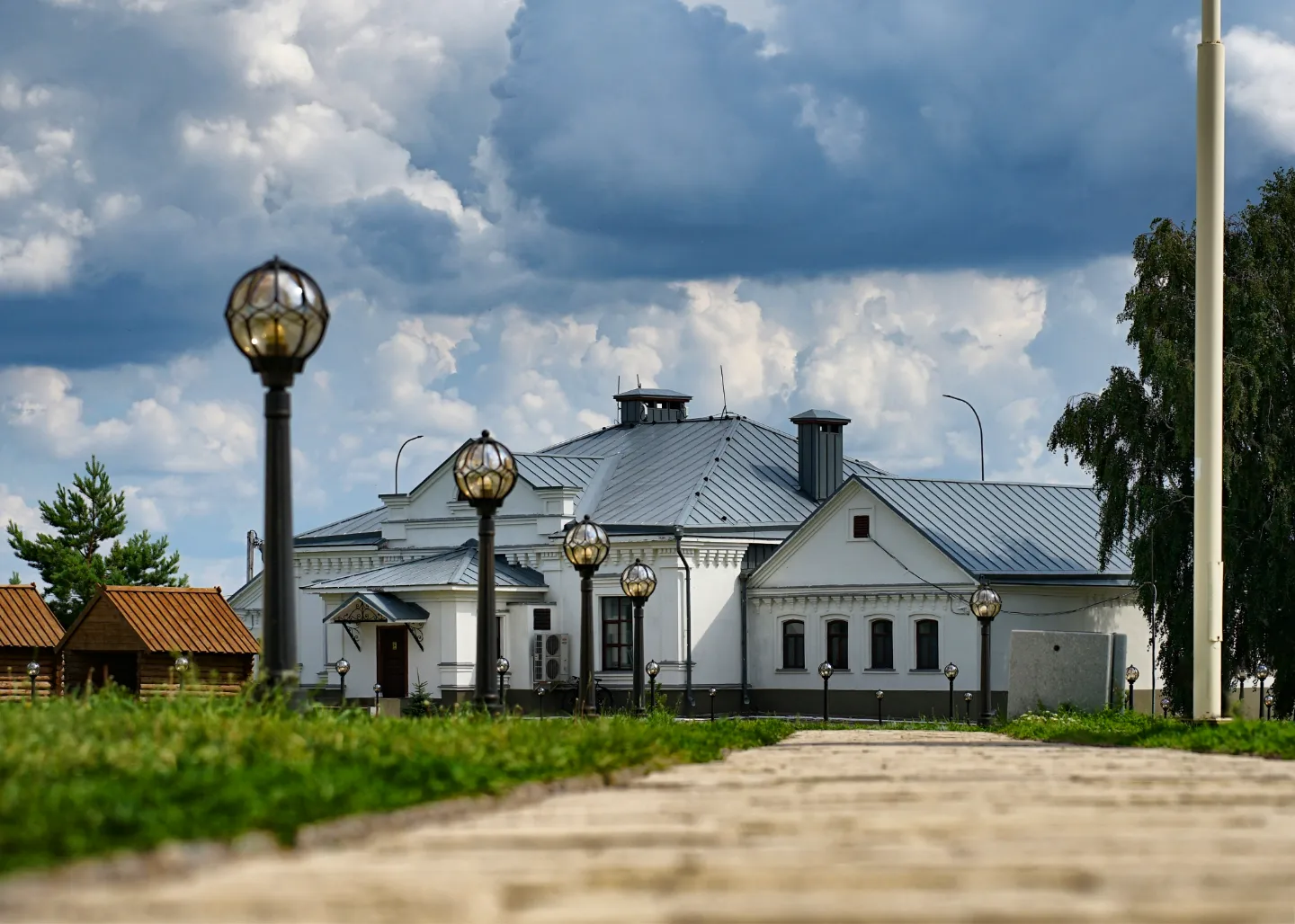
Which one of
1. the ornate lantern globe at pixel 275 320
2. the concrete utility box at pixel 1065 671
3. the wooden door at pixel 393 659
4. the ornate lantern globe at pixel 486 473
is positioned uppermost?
the ornate lantern globe at pixel 275 320

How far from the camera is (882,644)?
1891 inches

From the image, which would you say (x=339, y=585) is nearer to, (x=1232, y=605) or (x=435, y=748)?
(x=1232, y=605)

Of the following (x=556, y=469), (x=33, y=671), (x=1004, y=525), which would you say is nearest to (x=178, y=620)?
(x=33, y=671)

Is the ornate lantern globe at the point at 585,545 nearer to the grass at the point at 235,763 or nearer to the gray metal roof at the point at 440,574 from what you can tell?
the grass at the point at 235,763

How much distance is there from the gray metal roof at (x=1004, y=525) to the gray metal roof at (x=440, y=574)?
33.8ft

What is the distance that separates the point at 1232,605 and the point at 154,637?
2145 cm

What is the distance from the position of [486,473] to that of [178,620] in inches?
646

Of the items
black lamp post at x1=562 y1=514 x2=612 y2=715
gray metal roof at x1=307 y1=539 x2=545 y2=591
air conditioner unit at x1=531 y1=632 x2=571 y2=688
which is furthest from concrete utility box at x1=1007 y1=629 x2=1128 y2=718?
air conditioner unit at x1=531 y1=632 x2=571 y2=688

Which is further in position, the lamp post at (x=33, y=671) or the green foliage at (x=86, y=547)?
the green foliage at (x=86, y=547)

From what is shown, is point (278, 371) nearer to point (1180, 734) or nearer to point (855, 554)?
point (1180, 734)

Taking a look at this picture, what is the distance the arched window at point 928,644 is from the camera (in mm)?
46656

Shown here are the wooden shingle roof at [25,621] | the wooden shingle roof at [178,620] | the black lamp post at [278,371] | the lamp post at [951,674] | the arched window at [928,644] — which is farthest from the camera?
the arched window at [928,644]

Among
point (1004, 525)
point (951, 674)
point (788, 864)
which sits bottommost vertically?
point (951, 674)

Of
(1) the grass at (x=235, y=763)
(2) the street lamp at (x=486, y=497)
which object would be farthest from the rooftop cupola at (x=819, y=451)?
(1) the grass at (x=235, y=763)
